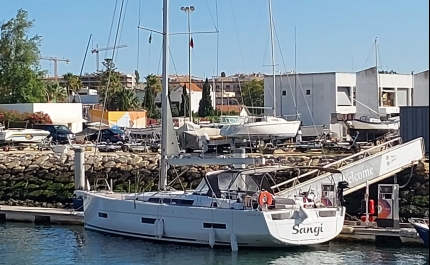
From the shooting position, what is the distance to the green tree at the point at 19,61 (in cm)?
7362

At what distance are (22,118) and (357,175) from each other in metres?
35.6

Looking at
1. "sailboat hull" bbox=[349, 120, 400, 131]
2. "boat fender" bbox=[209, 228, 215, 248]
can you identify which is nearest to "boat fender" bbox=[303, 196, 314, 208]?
"boat fender" bbox=[209, 228, 215, 248]

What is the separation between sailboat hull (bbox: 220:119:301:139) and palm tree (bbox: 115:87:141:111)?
144 ft

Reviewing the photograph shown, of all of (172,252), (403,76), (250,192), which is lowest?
(172,252)

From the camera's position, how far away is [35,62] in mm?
74562

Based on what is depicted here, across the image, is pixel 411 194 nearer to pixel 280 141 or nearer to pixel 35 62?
pixel 280 141

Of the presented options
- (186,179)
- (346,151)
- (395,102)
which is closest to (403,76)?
(395,102)

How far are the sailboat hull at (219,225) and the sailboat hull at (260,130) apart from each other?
18.1 m

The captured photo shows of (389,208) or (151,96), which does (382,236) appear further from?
(151,96)

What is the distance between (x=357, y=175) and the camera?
2636 centimetres

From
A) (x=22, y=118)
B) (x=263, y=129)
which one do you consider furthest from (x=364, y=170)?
(x=22, y=118)

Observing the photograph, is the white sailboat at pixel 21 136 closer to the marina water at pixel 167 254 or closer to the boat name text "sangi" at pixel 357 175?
the marina water at pixel 167 254

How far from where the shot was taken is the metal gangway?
24.8 meters

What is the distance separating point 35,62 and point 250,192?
2203 inches
